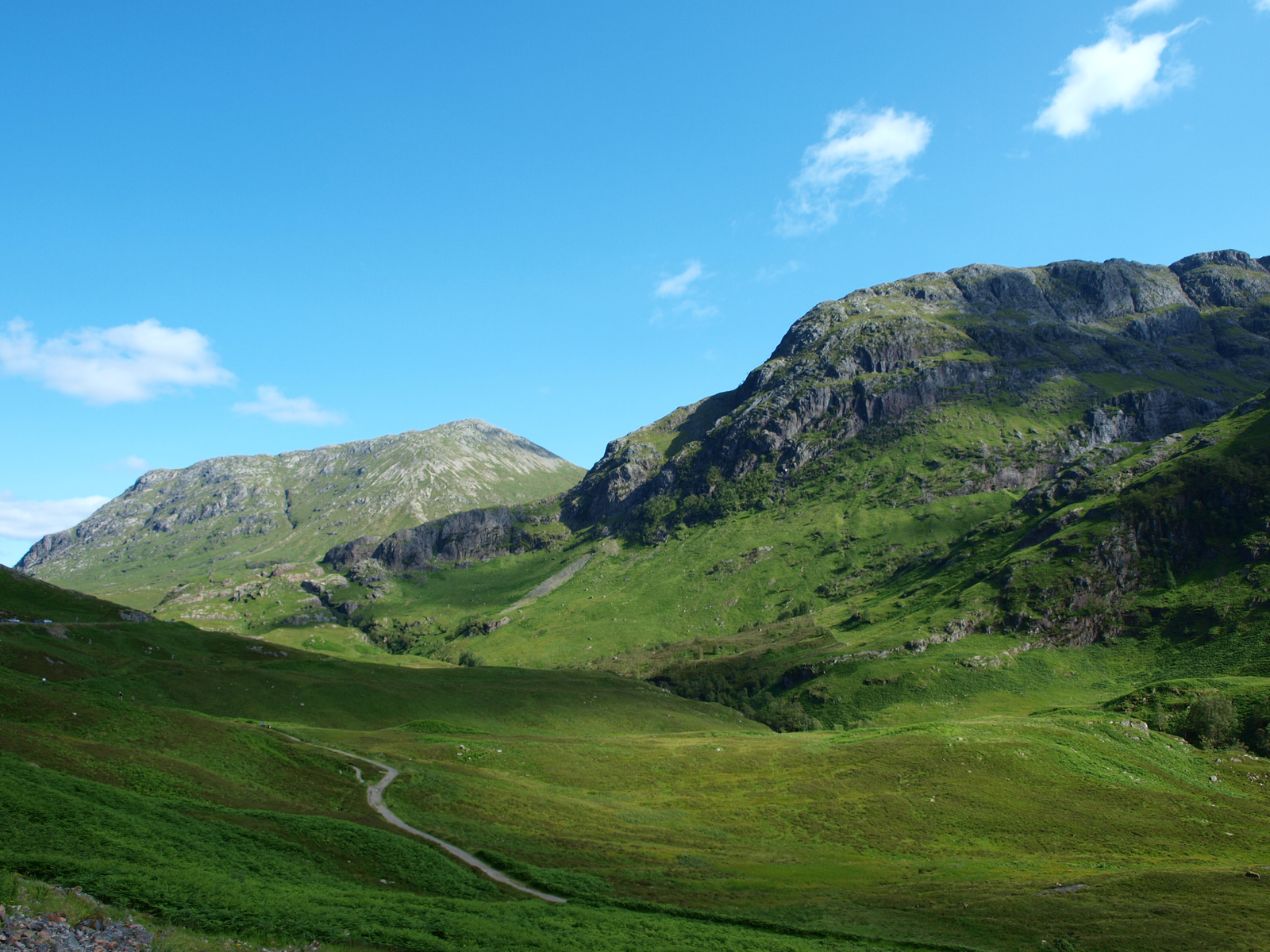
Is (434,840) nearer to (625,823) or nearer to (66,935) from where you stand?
(625,823)

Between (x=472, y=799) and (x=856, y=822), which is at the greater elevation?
(x=472, y=799)

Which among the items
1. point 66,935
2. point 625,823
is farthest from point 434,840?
point 66,935

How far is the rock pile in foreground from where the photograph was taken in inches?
865

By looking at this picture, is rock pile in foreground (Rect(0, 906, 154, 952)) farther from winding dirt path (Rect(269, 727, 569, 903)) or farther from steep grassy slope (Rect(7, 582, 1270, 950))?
winding dirt path (Rect(269, 727, 569, 903))

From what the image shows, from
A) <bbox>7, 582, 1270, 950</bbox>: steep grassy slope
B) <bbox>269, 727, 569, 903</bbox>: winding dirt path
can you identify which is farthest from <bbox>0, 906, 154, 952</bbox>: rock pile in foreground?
<bbox>269, 727, 569, 903</bbox>: winding dirt path

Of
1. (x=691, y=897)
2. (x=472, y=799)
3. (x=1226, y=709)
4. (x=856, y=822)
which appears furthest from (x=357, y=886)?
(x=1226, y=709)

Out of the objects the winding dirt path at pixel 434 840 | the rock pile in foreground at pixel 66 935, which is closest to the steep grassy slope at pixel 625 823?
the winding dirt path at pixel 434 840

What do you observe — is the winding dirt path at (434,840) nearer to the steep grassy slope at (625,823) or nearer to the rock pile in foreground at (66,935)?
the steep grassy slope at (625,823)

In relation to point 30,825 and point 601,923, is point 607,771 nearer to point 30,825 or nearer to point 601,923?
point 601,923

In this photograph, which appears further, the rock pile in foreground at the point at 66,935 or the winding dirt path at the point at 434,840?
the winding dirt path at the point at 434,840

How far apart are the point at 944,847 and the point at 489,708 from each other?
107m

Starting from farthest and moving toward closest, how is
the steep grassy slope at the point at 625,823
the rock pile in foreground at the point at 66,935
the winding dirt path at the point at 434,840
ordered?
the winding dirt path at the point at 434,840
the steep grassy slope at the point at 625,823
the rock pile in foreground at the point at 66,935

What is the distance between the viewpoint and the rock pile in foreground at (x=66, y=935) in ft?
72.1

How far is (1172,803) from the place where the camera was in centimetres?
8144
